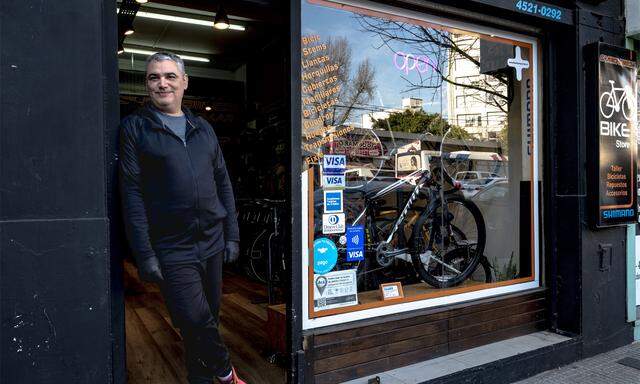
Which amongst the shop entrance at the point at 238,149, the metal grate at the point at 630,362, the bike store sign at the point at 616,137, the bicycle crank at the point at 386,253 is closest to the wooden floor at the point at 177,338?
the shop entrance at the point at 238,149

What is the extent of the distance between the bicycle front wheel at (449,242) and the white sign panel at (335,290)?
33.1 inches

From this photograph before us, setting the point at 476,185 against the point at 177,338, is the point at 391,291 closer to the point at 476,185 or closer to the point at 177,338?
the point at 476,185

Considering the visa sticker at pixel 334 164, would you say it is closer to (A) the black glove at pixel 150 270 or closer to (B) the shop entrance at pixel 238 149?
(B) the shop entrance at pixel 238 149

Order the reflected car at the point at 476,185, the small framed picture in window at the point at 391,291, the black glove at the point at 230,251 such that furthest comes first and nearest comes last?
the reflected car at the point at 476,185 < the small framed picture in window at the point at 391,291 < the black glove at the point at 230,251

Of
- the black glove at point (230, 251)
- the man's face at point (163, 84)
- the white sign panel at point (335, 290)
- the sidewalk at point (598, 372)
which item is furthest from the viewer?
the sidewalk at point (598, 372)

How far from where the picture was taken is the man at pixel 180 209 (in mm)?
3107

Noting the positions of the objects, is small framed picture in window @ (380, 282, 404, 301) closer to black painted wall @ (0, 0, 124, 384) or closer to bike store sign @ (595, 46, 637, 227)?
bike store sign @ (595, 46, 637, 227)

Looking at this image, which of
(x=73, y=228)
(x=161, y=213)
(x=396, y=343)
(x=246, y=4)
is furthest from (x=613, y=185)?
(x=73, y=228)

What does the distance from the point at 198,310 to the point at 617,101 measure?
4.47 m

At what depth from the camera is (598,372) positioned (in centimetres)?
468

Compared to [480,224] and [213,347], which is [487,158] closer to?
[480,224]

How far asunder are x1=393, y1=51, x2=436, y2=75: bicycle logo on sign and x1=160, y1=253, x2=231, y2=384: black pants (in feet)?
8.22

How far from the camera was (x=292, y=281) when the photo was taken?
3.67 m

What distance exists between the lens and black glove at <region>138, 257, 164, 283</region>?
3.15 metres
